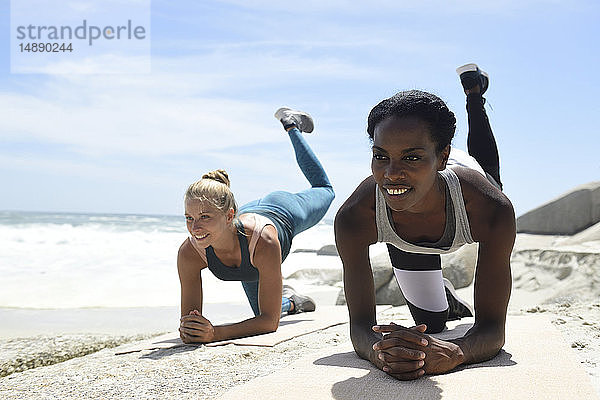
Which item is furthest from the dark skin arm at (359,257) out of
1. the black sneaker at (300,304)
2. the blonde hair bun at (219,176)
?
the black sneaker at (300,304)

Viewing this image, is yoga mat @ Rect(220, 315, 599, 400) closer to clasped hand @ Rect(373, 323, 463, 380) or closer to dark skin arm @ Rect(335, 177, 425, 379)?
clasped hand @ Rect(373, 323, 463, 380)

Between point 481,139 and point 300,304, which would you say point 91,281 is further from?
point 481,139

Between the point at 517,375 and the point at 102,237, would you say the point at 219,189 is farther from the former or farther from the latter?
the point at 102,237

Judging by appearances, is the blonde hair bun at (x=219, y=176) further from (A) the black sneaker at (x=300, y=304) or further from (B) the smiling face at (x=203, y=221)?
(A) the black sneaker at (x=300, y=304)

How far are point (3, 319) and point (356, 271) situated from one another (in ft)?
15.4

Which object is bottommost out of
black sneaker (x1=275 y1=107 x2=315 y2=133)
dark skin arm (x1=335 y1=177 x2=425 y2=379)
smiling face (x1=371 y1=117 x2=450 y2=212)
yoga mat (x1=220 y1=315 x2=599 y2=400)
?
yoga mat (x1=220 y1=315 x2=599 y2=400)

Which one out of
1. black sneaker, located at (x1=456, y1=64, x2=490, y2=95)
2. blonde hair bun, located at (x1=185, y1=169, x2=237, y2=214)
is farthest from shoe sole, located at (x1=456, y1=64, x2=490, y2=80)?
blonde hair bun, located at (x1=185, y1=169, x2=237, y2=214)

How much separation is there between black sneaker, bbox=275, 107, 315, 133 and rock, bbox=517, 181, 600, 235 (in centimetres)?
633

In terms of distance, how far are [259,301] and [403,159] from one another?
197cm

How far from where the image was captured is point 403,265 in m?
3.12

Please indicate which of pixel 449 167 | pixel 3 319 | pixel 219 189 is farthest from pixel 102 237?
pixel 449 167

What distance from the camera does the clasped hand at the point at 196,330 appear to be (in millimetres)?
3375

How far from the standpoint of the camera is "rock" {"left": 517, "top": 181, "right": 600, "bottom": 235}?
33.0 feet

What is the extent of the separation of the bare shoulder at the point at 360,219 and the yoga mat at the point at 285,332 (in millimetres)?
1066
